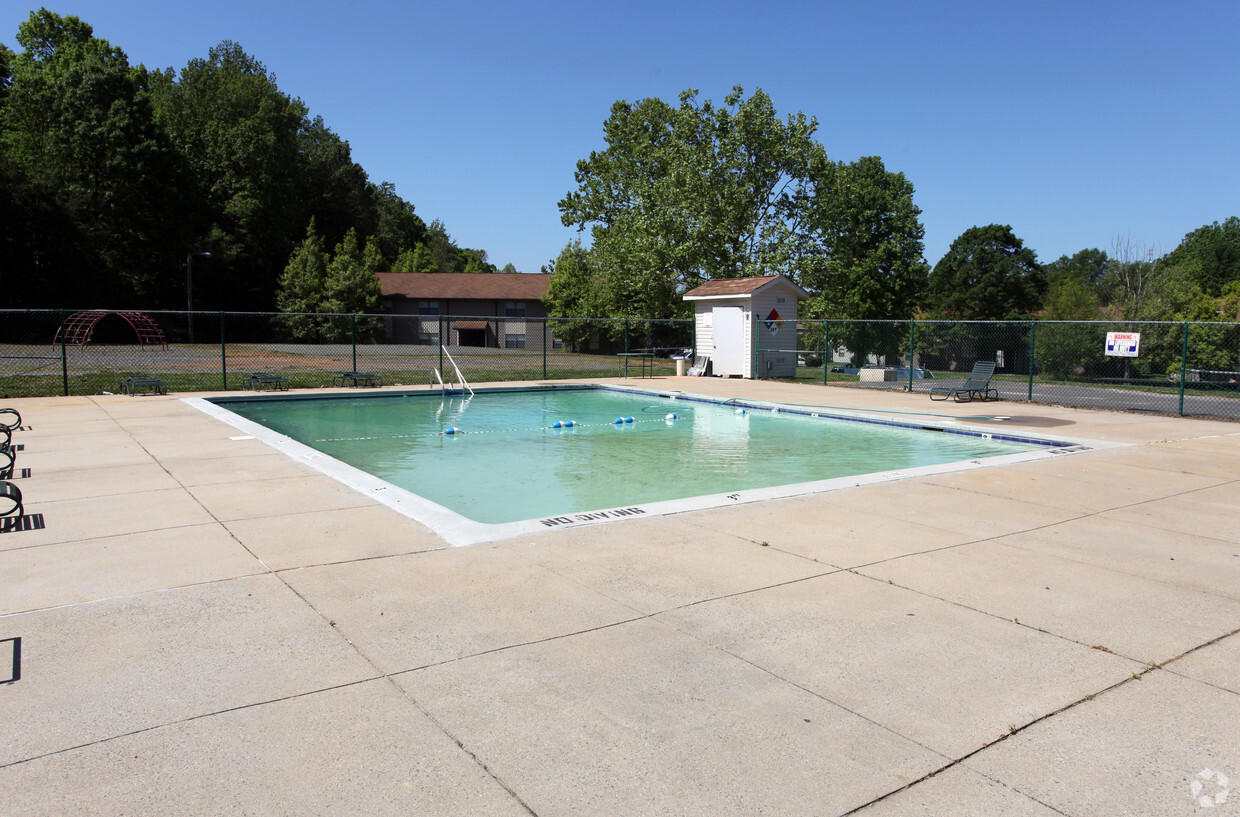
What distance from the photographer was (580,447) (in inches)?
480

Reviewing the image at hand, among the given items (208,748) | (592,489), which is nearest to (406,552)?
(208,748)

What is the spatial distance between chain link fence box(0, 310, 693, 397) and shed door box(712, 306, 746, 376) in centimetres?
252

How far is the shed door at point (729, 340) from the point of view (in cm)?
2469

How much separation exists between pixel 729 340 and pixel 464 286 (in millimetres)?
35901

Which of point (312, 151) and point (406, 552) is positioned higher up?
point (312, 151)

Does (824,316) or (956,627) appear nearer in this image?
(956,627)

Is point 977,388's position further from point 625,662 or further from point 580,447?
point 625,662

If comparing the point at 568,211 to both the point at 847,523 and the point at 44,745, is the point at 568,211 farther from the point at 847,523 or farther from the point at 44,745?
the point at 44,745

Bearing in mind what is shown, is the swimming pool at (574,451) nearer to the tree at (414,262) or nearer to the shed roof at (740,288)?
the shed roof at (740,288)

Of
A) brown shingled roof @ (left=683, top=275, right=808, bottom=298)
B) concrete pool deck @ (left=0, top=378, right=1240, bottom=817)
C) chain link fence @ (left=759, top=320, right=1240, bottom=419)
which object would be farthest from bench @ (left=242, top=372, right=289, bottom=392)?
chain link fence @ (left=759, top=320, right=1240, bottom=419)

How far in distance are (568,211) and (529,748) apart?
47725mm

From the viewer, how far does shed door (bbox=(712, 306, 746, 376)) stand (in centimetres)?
2469

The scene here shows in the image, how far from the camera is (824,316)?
39.1 m

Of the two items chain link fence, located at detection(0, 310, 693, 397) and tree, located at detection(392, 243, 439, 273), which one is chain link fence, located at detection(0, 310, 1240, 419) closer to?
chain link fence, located at detection(0, 310, 693, 397)
